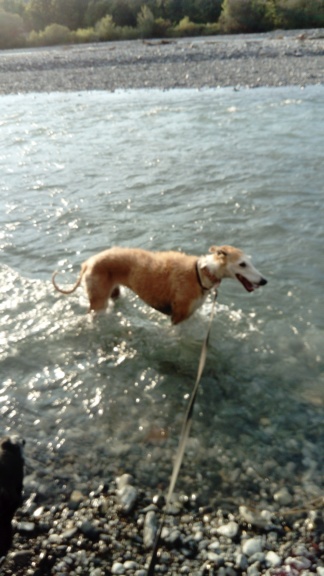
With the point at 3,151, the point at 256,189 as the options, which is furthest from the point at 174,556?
the point at 3,151

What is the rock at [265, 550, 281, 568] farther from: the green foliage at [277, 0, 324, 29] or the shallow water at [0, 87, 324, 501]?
the green foliage at [277, 0, 324, 29]

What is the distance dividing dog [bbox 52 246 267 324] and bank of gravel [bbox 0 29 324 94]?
18.1 metres

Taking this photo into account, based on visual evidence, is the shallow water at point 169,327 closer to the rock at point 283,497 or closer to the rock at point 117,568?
the rock at point 283,497

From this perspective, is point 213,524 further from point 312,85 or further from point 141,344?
point 312,85

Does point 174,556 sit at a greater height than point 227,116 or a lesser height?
lesser

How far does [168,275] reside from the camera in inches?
239

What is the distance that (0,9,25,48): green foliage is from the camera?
60.4 m

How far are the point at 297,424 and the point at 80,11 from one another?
71.7 m

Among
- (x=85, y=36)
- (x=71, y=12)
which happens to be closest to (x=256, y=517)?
(x=85, y=36)

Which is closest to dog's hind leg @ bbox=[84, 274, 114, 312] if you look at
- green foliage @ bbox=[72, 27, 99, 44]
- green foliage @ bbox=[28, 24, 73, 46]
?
green foliage @ bbox=[72, 27, 99, 44]

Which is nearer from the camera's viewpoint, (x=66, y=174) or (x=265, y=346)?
(x=265, y=346)

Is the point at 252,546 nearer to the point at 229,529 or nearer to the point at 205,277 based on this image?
the point at 229,529

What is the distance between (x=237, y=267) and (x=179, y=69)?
2477 centimetres

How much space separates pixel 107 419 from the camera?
530 cm
